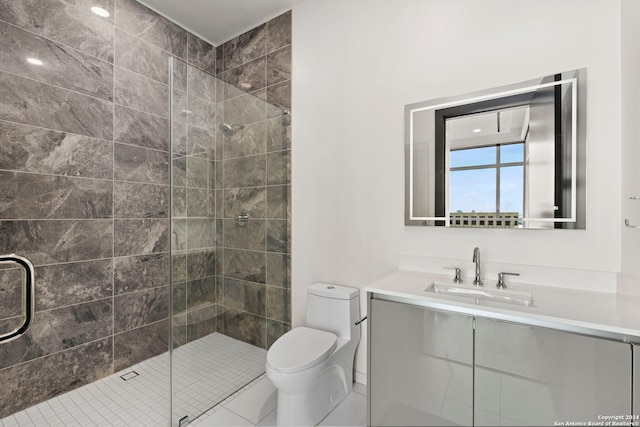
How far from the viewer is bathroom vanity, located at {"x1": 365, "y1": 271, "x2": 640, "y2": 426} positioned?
100cm

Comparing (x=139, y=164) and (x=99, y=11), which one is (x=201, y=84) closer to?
(x=139, y=164)

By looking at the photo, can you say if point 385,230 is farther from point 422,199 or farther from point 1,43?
point 1,43

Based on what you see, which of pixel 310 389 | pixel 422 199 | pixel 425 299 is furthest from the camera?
pixel 422 199

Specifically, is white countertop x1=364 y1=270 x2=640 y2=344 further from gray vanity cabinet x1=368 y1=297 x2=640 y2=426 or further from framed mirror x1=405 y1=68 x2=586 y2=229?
framed mirror x1=405 y1=68 x2=586 y2=229

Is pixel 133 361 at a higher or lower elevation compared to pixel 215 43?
lower

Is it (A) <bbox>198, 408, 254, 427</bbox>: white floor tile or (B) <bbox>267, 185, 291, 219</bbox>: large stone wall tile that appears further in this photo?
(B) <bbox>267, 185, 291, 219</bbox>: large stone wall tile

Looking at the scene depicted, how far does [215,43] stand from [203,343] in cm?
262

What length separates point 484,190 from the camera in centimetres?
163

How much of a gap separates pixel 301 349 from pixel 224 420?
60 cm

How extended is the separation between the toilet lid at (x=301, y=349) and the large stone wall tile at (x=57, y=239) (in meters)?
1.42

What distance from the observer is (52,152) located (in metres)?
1.83

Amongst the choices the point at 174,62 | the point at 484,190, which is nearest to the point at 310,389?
the point at 484,190

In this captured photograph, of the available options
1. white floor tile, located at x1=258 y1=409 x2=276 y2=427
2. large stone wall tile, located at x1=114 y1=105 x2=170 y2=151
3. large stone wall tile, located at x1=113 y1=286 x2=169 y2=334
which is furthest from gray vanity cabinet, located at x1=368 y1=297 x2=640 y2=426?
large stone wall tile, located at x1=114 y1=105 x2=170 y2=151

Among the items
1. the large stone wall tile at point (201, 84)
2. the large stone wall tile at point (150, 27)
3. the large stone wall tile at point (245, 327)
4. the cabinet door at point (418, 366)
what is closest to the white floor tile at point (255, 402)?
the large stone wall tile at point (245, 327)
